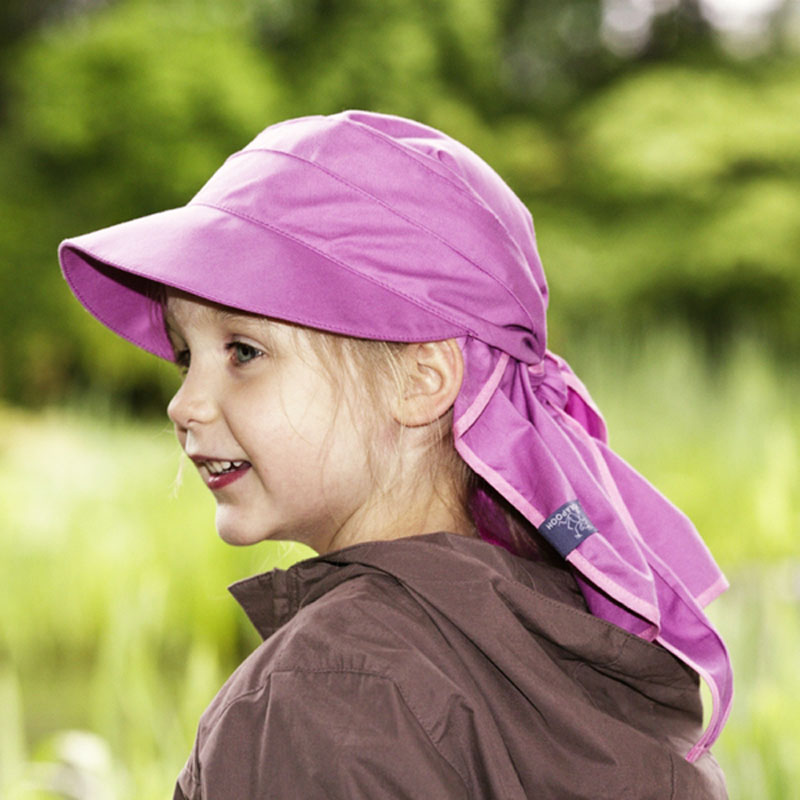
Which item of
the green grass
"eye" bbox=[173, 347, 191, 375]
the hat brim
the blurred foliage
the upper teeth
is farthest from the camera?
the blurred foliage

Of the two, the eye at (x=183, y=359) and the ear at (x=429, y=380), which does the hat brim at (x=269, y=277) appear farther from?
the eye at (x=183, y=359)

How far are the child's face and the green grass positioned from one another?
69 cm

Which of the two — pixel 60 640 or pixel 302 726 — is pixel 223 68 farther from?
pixel 302 726

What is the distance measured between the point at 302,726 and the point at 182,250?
45 centimetres

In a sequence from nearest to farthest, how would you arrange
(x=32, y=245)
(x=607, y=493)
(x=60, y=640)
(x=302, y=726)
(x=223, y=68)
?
1. (x=302, y=726)
2. (x=607, y=493)
3. (x=60, y=640)
4. (x=223, y=68)
5. (x=32, y=245)

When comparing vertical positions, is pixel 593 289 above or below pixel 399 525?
above

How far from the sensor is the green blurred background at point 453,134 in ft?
14.5

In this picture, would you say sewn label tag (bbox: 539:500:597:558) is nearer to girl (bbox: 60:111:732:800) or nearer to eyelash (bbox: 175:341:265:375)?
girl (bbox: 60:111:732:800)

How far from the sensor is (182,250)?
1.10m

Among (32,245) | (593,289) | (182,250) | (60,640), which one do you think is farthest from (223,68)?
(182,250)

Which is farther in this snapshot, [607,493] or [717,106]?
[717,106]

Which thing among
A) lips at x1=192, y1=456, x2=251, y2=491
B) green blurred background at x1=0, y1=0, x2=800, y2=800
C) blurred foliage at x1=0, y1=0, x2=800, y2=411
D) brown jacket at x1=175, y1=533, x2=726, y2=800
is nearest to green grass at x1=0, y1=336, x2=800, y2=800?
green blurred background at x1=0, y1=0, x2=800, y2=800

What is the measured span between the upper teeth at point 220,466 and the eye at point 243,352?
99 millimetres

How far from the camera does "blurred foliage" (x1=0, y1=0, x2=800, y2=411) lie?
364 inches
